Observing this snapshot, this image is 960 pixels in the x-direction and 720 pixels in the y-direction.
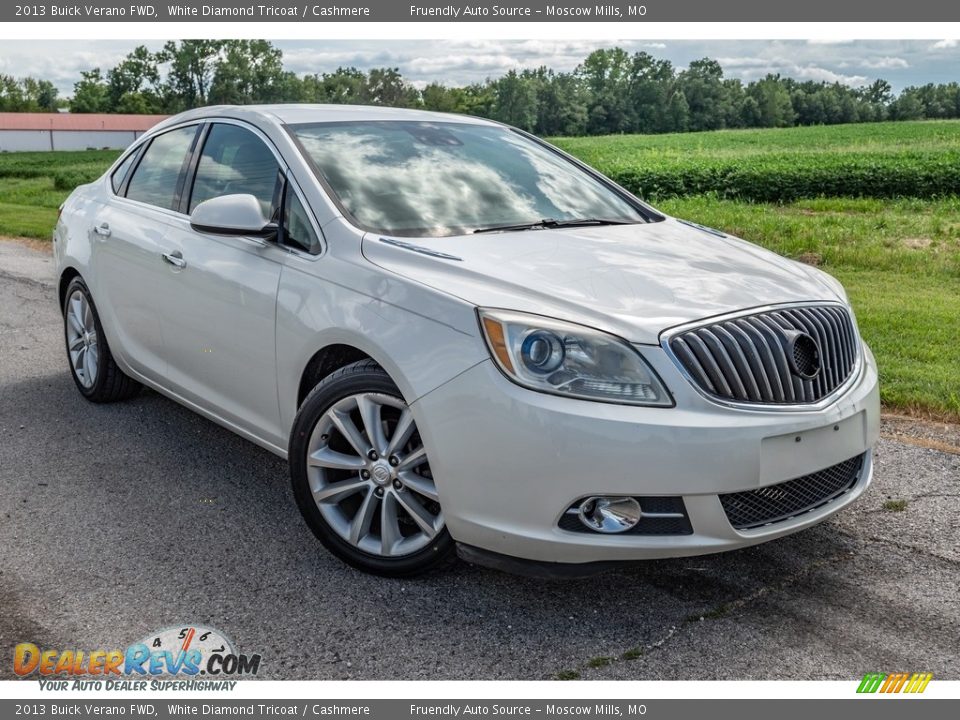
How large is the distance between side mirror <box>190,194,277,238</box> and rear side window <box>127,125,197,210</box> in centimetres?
97

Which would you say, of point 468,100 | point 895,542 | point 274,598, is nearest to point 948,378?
point 895,542

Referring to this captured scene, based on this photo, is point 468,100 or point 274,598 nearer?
point 274,598

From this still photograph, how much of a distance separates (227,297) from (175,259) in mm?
588

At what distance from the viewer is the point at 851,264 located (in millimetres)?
11250

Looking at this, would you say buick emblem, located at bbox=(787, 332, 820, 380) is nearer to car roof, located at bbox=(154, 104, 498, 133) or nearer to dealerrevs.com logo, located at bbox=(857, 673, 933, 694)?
dealerrevs.com logo, located at bbox=(857, 673, 933, 694)

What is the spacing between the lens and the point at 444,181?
4.47 m

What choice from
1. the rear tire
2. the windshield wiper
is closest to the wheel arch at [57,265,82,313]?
the rear tire

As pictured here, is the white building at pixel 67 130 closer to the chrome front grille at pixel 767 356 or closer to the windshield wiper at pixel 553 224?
the windshield wiper at pixel 553 224

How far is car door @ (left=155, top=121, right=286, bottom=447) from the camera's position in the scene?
4195 mm

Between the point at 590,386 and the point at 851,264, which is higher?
the point at 590,386

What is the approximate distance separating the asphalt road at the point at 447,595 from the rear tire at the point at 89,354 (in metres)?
1.01

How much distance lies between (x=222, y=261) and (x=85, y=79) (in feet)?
377

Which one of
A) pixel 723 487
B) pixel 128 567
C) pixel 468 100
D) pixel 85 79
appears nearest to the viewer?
pixel 723 487

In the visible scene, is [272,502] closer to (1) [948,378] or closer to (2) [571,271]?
(2) [571,271]
